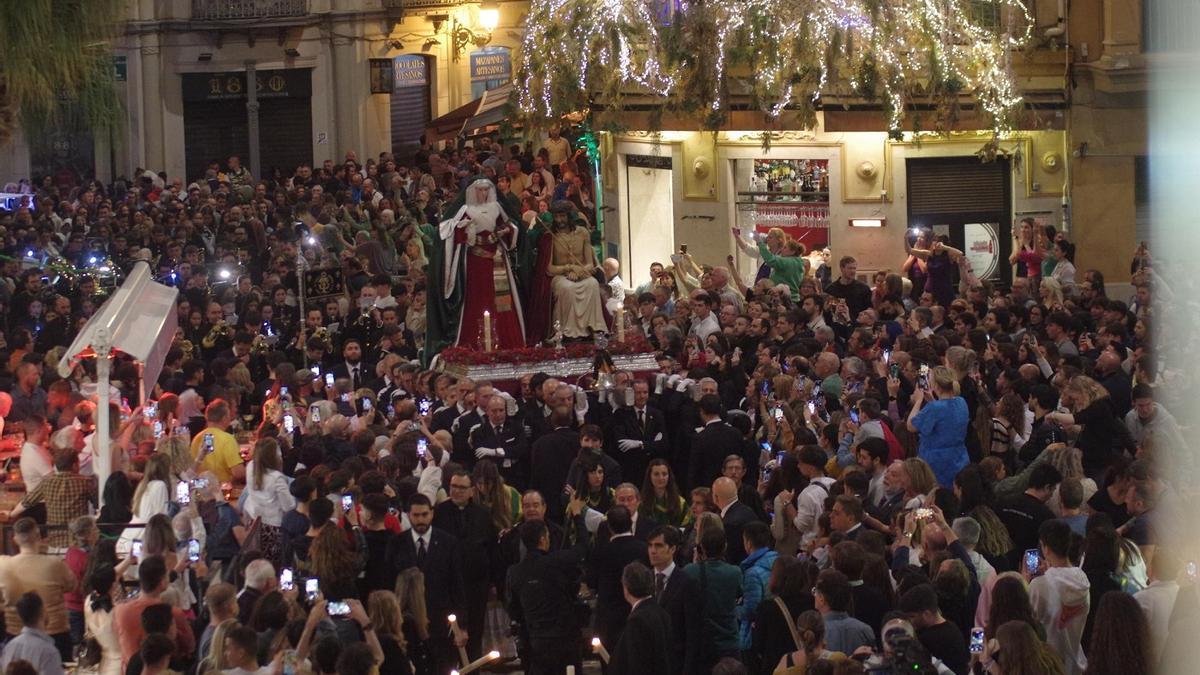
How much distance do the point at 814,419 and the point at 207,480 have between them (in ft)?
14.9

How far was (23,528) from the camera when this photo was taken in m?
11.2

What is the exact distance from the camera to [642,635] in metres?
9.80

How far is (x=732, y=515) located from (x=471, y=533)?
66.5 inches

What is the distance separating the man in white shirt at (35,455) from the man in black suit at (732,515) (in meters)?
5.35

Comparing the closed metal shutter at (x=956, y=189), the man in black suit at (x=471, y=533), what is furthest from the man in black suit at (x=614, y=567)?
the closed metal shutter at (x=956, y=189)

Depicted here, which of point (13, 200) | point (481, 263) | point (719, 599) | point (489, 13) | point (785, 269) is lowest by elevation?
point (719, 599)

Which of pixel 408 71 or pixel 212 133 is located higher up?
pixel 408 71

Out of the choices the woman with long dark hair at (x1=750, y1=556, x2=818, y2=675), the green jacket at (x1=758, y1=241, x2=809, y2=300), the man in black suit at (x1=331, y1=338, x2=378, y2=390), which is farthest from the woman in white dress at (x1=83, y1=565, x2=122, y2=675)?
the green jacket at (x1=758, y1=241, x2=809, y2=300)

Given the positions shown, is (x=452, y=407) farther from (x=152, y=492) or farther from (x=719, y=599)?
(x=719, y=599)

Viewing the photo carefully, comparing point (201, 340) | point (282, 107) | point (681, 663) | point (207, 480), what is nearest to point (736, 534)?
point (681, 663)

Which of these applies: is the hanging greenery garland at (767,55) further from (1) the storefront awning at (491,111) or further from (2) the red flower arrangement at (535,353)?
(2) the red flower arrangement at (535,353)

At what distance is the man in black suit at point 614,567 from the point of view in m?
11.2

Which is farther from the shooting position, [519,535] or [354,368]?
[354,368]

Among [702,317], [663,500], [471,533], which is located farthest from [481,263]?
[471,533]
